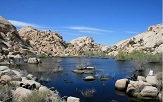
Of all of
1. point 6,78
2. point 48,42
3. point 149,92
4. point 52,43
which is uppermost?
point 48,42

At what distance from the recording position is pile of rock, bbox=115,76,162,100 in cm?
2227

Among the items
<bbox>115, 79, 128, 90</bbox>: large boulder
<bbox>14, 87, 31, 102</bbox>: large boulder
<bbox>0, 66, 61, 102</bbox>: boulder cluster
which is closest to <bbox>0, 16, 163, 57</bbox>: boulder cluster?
<bbox>115, 79, 128, 90</bbox>: large boulder

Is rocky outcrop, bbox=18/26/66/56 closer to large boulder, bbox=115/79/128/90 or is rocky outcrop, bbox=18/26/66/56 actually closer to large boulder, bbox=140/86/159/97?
large boulder, bbox=115/79/128/90

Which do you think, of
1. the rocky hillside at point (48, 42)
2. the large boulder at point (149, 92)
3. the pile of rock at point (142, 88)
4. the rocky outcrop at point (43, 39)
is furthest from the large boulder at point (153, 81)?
the rocky outcrop at point (43, 39)

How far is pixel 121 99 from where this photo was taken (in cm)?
2244

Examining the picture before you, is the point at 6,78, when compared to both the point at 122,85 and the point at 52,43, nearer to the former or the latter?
the point at 122,85

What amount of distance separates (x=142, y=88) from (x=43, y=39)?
148m

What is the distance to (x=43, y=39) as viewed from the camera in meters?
167

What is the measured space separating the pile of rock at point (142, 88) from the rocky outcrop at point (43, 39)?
4807 inches

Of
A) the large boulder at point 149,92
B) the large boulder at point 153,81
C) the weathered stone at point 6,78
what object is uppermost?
the weathered stone at point 6,78

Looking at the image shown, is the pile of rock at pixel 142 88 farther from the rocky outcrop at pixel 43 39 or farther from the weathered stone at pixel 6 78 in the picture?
the rocky outcrop at pixel 43 39

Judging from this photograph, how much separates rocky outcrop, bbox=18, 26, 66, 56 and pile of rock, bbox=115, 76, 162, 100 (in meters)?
122

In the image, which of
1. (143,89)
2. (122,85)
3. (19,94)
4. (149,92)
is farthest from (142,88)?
(19,94)

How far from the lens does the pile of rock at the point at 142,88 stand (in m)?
22.3
